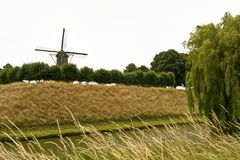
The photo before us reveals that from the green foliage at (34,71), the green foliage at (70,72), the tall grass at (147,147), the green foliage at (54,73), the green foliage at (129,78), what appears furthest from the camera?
the green foliage at (129,78)

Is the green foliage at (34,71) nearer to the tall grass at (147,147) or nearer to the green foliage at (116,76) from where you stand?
the green foliage at (116,76)

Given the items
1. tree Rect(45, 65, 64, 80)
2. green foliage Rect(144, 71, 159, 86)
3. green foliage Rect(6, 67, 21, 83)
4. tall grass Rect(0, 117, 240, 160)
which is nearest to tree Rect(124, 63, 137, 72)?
green foliage Rect(144, 71, 159, 86)

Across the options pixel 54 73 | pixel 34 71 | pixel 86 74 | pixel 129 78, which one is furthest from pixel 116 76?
pixel 34 71

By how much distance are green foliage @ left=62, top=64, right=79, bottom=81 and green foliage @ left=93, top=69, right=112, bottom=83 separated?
3.28 m

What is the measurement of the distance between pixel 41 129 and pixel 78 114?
716 cm

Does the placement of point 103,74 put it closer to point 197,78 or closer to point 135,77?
point 135,77

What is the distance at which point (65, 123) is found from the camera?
132ft

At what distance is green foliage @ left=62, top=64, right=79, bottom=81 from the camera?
181 ft

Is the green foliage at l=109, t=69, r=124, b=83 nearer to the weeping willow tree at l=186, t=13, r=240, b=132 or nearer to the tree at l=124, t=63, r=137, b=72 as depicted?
the tree at l=124, t=63, r=137, b=72

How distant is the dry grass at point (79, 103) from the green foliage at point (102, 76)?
4.75m

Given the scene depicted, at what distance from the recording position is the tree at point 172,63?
273ft

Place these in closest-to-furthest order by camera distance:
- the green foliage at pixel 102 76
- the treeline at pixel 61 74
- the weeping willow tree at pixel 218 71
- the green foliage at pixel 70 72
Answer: the weeping willow tree at pixel 218 71 → the treeline at pixel 61 74 → the green foliage at pixel 70 72 → the green foliage at pixel 102 76

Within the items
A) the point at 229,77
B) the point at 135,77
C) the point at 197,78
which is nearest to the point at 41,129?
the point at 197,78

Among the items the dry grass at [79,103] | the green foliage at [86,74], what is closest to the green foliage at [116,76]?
the green foliage at [86,74]
